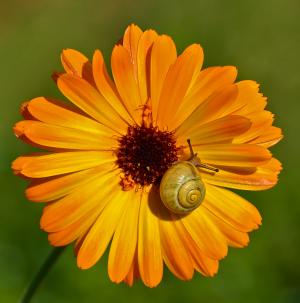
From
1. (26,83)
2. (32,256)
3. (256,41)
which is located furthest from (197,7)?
(32,256)

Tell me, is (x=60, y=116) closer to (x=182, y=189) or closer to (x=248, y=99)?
A: (x=182, y=189)

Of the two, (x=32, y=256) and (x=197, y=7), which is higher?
(x=197, y=7)

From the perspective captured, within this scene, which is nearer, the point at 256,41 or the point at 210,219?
the point at 210,219

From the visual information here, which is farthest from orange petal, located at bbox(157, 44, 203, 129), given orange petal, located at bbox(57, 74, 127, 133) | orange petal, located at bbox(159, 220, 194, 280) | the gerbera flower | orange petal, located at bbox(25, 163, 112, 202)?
orange petal, located at bbox(159, 220, 194, 280)

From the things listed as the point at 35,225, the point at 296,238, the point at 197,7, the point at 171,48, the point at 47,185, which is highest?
the point at 197,7

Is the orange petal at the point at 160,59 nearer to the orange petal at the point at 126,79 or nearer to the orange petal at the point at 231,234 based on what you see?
the orange petal at the point at 126,79

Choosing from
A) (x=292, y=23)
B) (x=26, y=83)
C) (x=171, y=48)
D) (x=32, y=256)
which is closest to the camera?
(x=171, y=48)

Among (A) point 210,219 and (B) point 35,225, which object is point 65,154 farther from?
(B) point 35,225

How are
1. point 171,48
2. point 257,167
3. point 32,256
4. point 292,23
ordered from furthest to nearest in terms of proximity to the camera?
1. point 292,23
2. point 32,256
3. point 257,167
4. point 171,48
